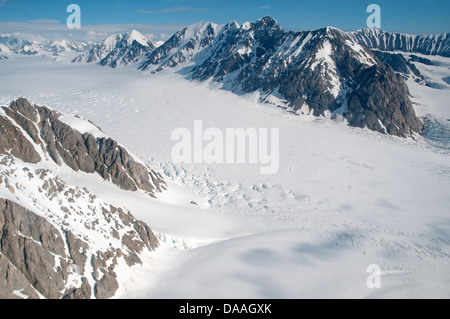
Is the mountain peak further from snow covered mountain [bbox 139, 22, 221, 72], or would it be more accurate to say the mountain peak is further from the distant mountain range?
snow covered mountain [bbox 139, 22, 221, 72]

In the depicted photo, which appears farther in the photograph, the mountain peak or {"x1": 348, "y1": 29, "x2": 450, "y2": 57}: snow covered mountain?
{"x1": 348, "y1": 29, "x2": 450, "y2": 57}: snow covered mountain

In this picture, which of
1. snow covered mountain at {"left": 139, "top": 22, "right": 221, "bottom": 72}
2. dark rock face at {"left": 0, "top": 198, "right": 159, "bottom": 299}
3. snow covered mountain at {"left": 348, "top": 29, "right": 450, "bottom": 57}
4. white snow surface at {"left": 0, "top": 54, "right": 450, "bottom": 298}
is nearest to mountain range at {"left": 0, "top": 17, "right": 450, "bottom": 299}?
dark rock face at {"left": 0, "top": 198, "right": 159, "bottom": 299}

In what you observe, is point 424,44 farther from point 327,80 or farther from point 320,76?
point 320,76

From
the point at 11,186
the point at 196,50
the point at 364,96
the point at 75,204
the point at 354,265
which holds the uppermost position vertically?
the point at 196,50

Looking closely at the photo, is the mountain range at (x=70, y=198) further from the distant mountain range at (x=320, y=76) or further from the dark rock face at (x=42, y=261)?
the distant mountain range at (x=320, y=76)
